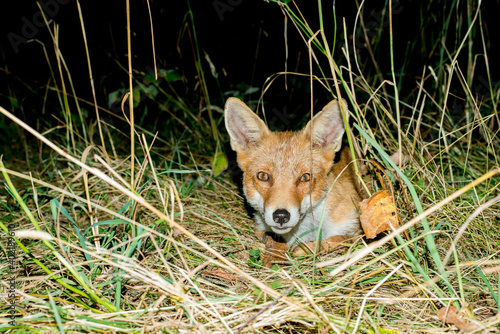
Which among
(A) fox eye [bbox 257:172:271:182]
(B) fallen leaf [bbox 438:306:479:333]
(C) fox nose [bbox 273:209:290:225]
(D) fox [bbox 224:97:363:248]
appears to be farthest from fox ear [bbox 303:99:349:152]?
(B) fallen leaf [bbox 438:306:479:333]

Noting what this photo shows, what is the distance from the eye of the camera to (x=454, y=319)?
161 centimetres

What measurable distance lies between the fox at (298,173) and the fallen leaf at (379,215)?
0.43m

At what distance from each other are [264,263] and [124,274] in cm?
99

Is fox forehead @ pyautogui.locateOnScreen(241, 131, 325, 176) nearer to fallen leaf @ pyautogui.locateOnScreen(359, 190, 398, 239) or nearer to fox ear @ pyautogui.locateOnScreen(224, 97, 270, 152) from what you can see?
fox ear @ pyautogui.locateOnScreen(224, 97, 270, 152)

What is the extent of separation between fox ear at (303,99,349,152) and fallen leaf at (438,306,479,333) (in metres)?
1.50

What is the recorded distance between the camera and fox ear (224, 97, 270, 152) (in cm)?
291

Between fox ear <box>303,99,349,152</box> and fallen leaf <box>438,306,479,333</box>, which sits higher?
fox ear <box>303,99,349,152</box>

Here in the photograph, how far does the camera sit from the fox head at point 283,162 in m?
2.55

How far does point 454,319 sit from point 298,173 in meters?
1.42

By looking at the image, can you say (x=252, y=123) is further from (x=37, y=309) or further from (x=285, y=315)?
(x=37, y=309)

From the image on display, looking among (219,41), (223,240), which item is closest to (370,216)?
(223,240)

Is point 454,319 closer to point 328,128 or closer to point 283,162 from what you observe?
point 283,162

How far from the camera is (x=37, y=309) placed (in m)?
1.72

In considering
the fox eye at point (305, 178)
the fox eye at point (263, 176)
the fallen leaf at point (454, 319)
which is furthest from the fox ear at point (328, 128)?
the fallen leaf at point (454, 319)
